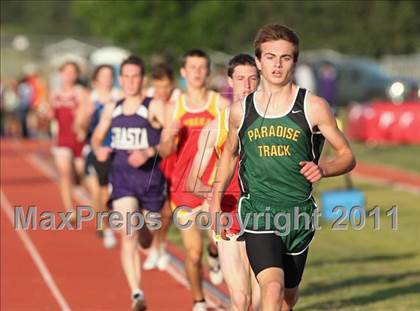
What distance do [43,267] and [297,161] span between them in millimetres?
7550

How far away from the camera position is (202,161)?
8.78m

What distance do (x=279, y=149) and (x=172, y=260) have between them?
25.0 feet

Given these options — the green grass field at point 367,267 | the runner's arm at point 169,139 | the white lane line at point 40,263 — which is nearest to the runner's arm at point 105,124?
the runner's arm at point 169,139

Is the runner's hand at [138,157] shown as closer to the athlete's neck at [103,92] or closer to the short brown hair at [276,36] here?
the short brown hair at [276,36]

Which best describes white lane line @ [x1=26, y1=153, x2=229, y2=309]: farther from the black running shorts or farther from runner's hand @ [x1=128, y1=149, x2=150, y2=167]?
the black running shorts

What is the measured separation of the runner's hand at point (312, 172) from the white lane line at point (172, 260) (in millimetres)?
4506

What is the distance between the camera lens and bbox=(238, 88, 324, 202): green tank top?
23.1 feet

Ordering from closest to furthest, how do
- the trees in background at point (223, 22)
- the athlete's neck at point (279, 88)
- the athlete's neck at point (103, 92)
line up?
the athlete's neck at point (279, 88) → the athlete's neck at point (103, 92) → the trees in background at point (223, 22)

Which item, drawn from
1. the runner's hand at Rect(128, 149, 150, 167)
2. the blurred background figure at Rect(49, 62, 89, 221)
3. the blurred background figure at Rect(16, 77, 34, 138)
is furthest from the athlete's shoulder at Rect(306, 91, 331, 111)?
the blurred background figure at Rect(16, 77, 34, 138)

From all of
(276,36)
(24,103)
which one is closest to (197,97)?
(276,36)

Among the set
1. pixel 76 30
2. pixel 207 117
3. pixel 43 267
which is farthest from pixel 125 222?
pixel 76 30

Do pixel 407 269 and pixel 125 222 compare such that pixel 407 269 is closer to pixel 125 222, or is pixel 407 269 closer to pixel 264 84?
pixel 125 222

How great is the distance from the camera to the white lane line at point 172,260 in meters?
11.6

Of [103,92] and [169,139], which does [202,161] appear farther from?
[103,92]
